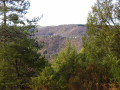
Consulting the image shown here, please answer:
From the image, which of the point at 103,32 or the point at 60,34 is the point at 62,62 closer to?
the point at 103,32

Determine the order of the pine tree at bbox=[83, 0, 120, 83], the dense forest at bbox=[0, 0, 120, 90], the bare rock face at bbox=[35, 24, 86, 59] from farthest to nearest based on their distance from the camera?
the bare rock face at bbox=[35, 24, 86, 59] → the pine tree at bbox=[83, 0, 120, 83] → the dense forest at bbox=[0, 0, 120, 90]

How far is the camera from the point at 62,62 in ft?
26.5

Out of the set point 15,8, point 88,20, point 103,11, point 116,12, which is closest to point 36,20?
point 15,8

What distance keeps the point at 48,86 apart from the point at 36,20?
246 inches

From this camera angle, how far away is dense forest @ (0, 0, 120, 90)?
5805 millimetres

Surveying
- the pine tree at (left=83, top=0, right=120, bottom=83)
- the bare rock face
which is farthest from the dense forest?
the bare rock face

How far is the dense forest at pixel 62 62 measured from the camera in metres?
5.80

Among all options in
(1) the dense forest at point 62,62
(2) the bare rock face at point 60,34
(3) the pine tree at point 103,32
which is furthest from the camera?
(2) the bare rock face at point 60,34

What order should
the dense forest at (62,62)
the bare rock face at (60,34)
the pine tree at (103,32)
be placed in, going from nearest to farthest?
1. the dense forest at (62,62)
2. the pine tree at (103,32)
3. the bare rock face at (60,34)

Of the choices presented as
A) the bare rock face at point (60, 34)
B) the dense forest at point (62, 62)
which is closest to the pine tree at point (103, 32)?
the dense forest at point (62, 62)

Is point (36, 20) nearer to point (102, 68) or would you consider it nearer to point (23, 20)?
point (23, 20)

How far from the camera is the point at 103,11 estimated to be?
10586 millimetres

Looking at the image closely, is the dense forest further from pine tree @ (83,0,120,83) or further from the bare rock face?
the bare rock face

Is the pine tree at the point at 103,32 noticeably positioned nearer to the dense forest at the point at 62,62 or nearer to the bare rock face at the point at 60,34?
the dense forest at the point at 62,62
